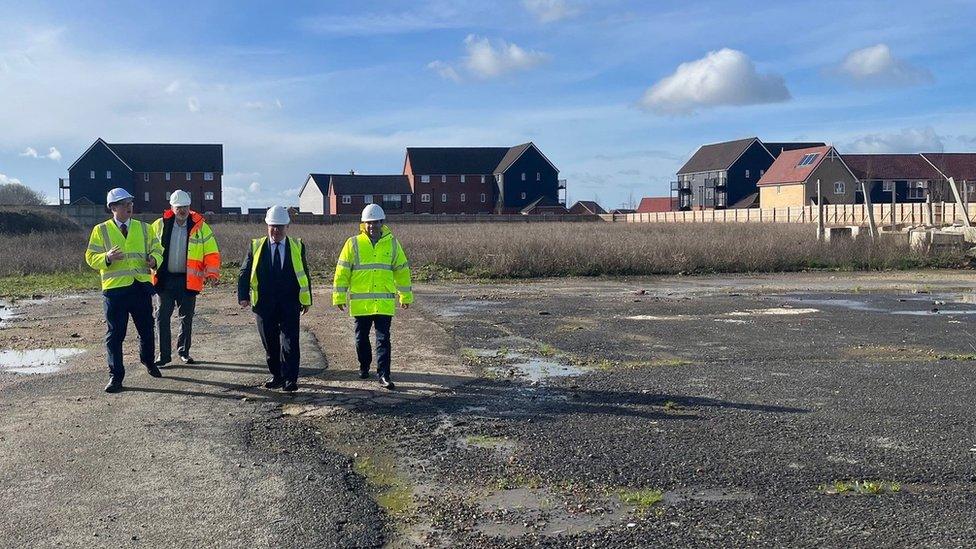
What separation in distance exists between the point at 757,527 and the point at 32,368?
8.44m

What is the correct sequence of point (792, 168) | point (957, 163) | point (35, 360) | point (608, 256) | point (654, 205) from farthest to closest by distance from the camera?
point (654, 205)
point (792, 168)
point (957, 163)
point (608, 256)
point (35, 360)

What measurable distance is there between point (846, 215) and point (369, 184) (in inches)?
2148

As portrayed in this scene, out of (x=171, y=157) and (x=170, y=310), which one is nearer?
(x=170, y=310)

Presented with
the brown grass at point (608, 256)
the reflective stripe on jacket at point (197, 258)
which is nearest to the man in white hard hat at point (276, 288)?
the reflective stripe on jacket at point (197, 258)

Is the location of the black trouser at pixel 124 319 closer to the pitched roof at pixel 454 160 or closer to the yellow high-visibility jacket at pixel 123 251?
the yellow high-visibility jacket at pixel 123 251

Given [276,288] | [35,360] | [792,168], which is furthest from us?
[792,168]

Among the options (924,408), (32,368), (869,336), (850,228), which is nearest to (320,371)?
(32,368)

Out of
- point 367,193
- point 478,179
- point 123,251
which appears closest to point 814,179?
point 478,179

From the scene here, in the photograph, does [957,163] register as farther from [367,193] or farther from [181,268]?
[181,268]

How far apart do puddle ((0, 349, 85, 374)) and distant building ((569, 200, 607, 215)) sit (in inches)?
3368

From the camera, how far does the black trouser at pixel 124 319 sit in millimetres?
8969

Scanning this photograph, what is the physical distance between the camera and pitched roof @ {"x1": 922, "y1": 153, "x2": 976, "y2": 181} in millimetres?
74688

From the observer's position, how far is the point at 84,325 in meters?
14.2

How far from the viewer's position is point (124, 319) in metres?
9.29
